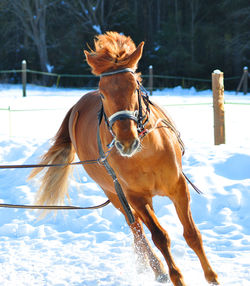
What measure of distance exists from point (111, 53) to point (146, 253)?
6.22ft

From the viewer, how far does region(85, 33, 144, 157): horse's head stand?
2664 mm

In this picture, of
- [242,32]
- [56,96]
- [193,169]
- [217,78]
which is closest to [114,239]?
[193,169]

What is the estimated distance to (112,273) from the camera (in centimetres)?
381

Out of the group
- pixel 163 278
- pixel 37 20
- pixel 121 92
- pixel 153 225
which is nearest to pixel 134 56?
pixel 121 92

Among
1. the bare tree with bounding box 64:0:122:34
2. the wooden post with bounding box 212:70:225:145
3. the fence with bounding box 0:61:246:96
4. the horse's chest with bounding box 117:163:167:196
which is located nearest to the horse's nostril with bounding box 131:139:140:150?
the horse's chest with bounding box 117:163:167:196

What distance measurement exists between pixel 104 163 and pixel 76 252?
4.35ft

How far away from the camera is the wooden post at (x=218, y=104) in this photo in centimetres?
717

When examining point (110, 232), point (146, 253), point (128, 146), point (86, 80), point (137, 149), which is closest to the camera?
point (128, 146)

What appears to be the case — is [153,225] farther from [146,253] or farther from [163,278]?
[146,253]

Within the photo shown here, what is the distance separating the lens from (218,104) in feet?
23.8

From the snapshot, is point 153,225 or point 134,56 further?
point 153,225

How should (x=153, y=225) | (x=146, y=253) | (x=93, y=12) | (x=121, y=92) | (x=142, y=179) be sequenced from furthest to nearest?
(x=93, y=12) < (x=146, y=253) < (x=153, y=225) < (x=142, y=179) < (x=121, y=92)

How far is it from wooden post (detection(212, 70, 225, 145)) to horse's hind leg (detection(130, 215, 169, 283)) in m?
3.67

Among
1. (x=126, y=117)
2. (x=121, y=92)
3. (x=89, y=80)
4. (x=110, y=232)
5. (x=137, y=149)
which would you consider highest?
(x=89, y=80)
